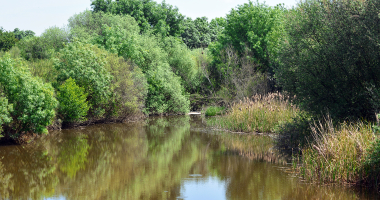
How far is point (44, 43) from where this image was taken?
36844 mm

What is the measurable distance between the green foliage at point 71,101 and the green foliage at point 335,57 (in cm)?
1553

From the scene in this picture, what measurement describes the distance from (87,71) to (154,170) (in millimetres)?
15279

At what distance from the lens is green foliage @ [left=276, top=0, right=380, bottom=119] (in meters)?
12.3

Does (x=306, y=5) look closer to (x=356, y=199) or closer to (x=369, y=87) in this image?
(x=369, y=87)

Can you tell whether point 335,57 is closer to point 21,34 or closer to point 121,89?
point 121,89

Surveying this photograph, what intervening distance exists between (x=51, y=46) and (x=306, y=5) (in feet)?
95.3

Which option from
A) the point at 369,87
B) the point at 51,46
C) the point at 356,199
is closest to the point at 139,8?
the point at 51,46

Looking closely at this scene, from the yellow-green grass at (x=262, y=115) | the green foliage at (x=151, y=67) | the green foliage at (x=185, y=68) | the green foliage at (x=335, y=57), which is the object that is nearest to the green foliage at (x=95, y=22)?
the green foliage at (x=151, y=67)

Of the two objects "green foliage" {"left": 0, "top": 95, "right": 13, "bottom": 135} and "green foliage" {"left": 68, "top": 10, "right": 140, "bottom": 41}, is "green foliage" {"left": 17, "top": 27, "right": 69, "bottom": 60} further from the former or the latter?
"green foliage" {"left": 0, "top": 95, "right": 13, "bottom": 135}

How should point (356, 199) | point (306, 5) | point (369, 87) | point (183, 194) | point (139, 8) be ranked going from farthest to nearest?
point (139, 8), point (306, 5), point (369, 87), point (183, 194), point (356, 199)

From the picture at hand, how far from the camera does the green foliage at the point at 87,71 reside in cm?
2592

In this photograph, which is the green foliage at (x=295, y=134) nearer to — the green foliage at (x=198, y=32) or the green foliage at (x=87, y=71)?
the green foliage at (x=87, y=71)

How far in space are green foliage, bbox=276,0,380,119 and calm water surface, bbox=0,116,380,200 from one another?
10.0ft

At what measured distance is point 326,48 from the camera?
13211mm
